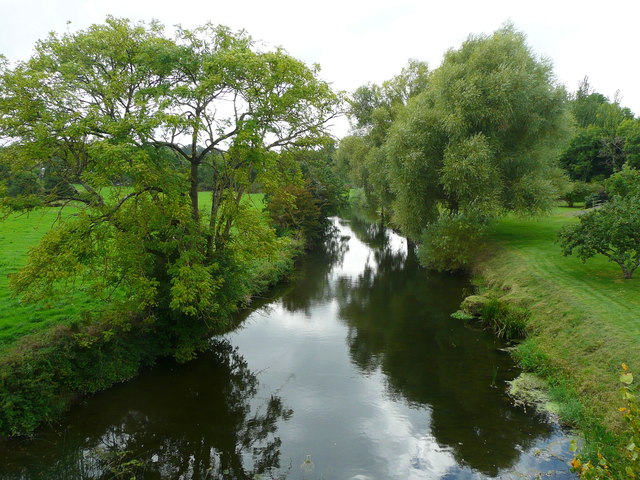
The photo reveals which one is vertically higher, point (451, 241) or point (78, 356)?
point (451, 241)

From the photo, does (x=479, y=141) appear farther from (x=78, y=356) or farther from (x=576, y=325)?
(x=78, y=356)

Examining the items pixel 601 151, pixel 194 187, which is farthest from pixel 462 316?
pixel 601 151

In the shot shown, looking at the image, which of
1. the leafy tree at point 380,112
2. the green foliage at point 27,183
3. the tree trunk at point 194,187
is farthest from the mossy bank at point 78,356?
the leafy tree at point 380,112

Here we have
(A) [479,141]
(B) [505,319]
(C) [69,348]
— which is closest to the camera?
(C) [69,348]

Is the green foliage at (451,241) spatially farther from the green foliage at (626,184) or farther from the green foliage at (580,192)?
the green foliage at (580,192)

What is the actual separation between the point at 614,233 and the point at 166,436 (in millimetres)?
17881

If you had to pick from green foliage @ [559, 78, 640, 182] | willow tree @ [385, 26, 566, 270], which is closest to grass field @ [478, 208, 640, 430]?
willow tree @ [385, 26, 566, 270]

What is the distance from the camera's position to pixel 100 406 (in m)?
12.3

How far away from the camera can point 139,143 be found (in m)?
12.6

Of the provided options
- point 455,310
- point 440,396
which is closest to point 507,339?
point 455,310

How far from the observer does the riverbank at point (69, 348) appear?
1073 centimetres

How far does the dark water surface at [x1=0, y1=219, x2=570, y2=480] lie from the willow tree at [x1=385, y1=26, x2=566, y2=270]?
9002 mm

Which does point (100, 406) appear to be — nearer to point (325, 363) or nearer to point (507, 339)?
point (325, 363)

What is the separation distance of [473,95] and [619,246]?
12345 mm
